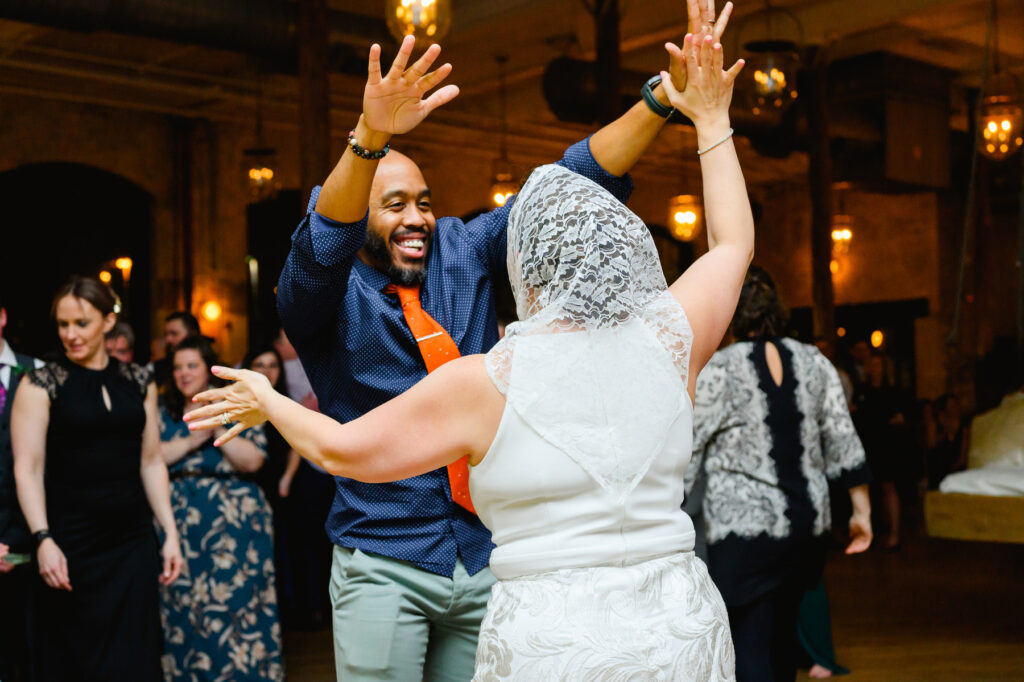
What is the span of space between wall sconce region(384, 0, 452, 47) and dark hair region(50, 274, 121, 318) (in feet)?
7.10

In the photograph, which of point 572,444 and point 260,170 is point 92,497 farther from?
point 260,170

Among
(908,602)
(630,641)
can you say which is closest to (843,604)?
(908,602)

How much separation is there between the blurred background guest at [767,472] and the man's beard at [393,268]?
5.24 feet

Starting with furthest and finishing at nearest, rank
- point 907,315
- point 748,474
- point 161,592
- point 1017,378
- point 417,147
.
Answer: point 907,315 → point 417,147 → point 1017,378 → point 161,592 → point 748,474

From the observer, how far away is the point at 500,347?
172cm

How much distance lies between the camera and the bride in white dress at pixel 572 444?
166 centimetres

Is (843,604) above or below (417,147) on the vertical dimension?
below

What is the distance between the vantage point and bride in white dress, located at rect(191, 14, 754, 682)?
166cm

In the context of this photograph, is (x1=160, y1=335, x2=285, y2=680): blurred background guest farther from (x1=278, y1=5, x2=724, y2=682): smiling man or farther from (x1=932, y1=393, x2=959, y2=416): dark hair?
(x1=932, y1=393, x2=959, y2=416): dark hair

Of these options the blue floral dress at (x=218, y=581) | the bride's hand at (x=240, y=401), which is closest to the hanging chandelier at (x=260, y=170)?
the blue floral dress at (x=218, y=581)

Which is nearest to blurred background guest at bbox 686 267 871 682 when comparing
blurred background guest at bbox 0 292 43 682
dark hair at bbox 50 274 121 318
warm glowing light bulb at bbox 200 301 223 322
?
dark hair at bbox 50 274 121 318

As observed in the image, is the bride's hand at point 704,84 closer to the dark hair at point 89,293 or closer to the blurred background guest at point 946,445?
the dark hair at point 89,293

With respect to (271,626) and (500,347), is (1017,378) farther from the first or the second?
(500,347)

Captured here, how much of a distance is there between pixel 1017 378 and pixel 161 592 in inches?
225
